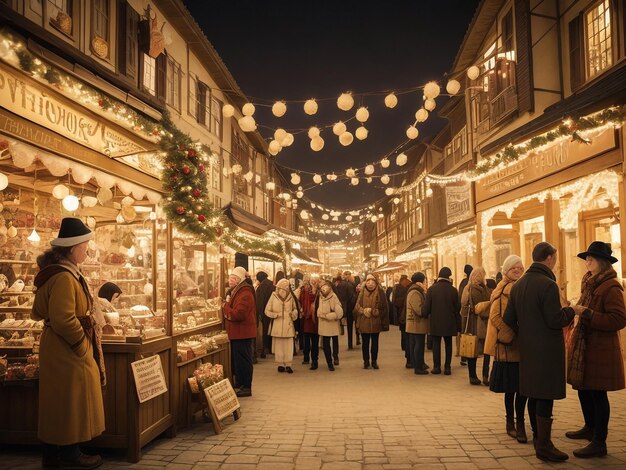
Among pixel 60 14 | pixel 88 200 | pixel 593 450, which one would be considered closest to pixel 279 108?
pixel 60 14

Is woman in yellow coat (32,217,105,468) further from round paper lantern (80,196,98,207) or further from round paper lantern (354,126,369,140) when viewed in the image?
round paper lantern (354,126,369,140)

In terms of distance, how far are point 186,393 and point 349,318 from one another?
28.7ft

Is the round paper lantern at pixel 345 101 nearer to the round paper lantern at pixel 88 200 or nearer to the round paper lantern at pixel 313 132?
the round paper lantern at pixel 313 132

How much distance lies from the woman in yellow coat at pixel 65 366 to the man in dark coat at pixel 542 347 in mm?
4156

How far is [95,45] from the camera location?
40.3ft

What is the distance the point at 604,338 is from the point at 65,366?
5230 millimetres

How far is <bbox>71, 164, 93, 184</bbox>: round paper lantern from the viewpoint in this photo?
217 inches

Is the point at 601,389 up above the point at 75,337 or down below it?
below

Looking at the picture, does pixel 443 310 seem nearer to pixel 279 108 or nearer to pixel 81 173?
pixel 279 108

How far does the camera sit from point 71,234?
5.05 metres

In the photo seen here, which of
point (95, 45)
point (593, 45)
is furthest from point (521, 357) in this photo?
point (95, 45)

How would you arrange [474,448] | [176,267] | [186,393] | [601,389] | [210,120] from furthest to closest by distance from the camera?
[210,120] < [176,267] < [186,393] < [474,448] < [601,389]

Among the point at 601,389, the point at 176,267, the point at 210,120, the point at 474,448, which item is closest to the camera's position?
the point at 601,389

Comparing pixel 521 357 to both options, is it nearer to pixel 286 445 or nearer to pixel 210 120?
pixel 286 445
